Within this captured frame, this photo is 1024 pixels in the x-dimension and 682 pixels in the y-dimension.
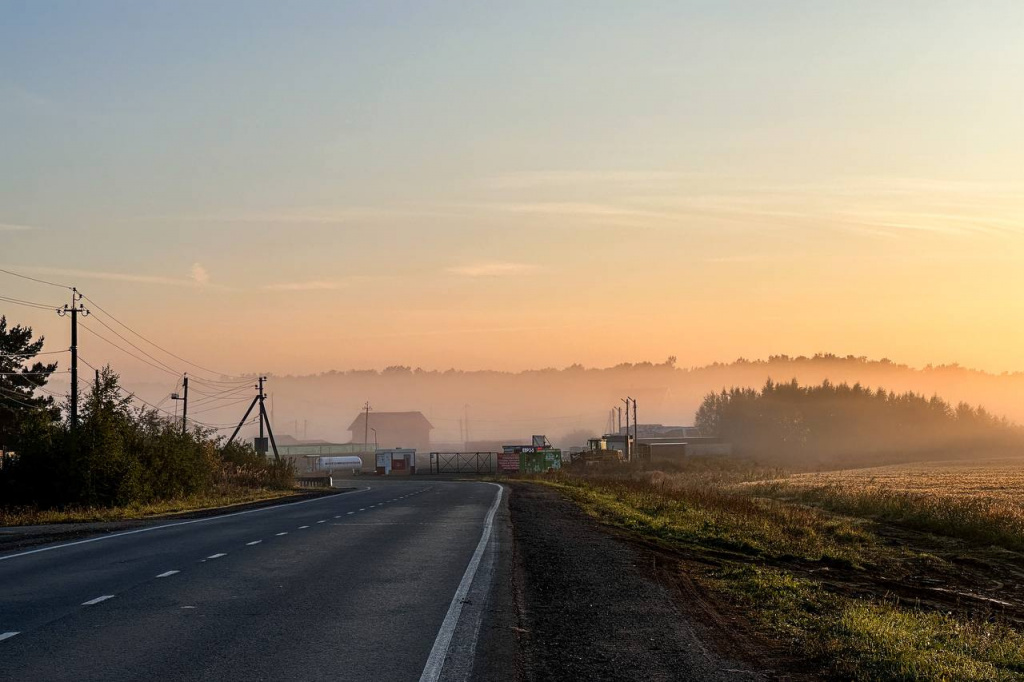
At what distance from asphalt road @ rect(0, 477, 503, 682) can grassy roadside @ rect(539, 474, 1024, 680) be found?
3.77 meters

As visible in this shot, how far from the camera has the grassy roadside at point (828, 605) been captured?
9.56 metres

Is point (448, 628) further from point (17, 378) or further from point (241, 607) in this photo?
point (17, 378)

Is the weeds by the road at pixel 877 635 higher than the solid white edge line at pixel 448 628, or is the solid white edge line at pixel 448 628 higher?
the solid white edge line at pixel 448 628

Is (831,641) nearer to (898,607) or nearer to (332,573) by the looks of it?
(898,607)

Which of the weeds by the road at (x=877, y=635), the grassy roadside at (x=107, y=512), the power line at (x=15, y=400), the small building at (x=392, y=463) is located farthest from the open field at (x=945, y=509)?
the small building at (x=392, y=463)

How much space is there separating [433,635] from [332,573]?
572cm

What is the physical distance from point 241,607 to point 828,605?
7.84 metres

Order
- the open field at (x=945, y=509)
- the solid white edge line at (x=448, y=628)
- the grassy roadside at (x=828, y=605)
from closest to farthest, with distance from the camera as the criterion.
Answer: the solid white edge line at (x=448, y=628)
the grassy roadside at (x=828, y=605)
the open field at (x=945, y=509)

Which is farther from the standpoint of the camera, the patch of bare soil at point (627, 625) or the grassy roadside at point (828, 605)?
the grassy roadside at point (828, 605)

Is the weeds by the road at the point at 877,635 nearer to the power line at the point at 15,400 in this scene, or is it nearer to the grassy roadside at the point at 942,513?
the grassy roadside at the point at 942,513

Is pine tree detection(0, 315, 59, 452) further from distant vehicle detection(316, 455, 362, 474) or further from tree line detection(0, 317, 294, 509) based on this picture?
distant vehicle detection(316, 455, 362, 474)

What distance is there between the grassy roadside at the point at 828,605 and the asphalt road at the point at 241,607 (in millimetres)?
3769

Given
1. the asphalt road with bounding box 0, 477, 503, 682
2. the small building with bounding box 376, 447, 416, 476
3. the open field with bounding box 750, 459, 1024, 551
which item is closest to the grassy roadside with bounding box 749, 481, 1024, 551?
the open field with bounding box 750, 459, 1024, 551

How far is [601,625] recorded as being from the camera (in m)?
11.5
